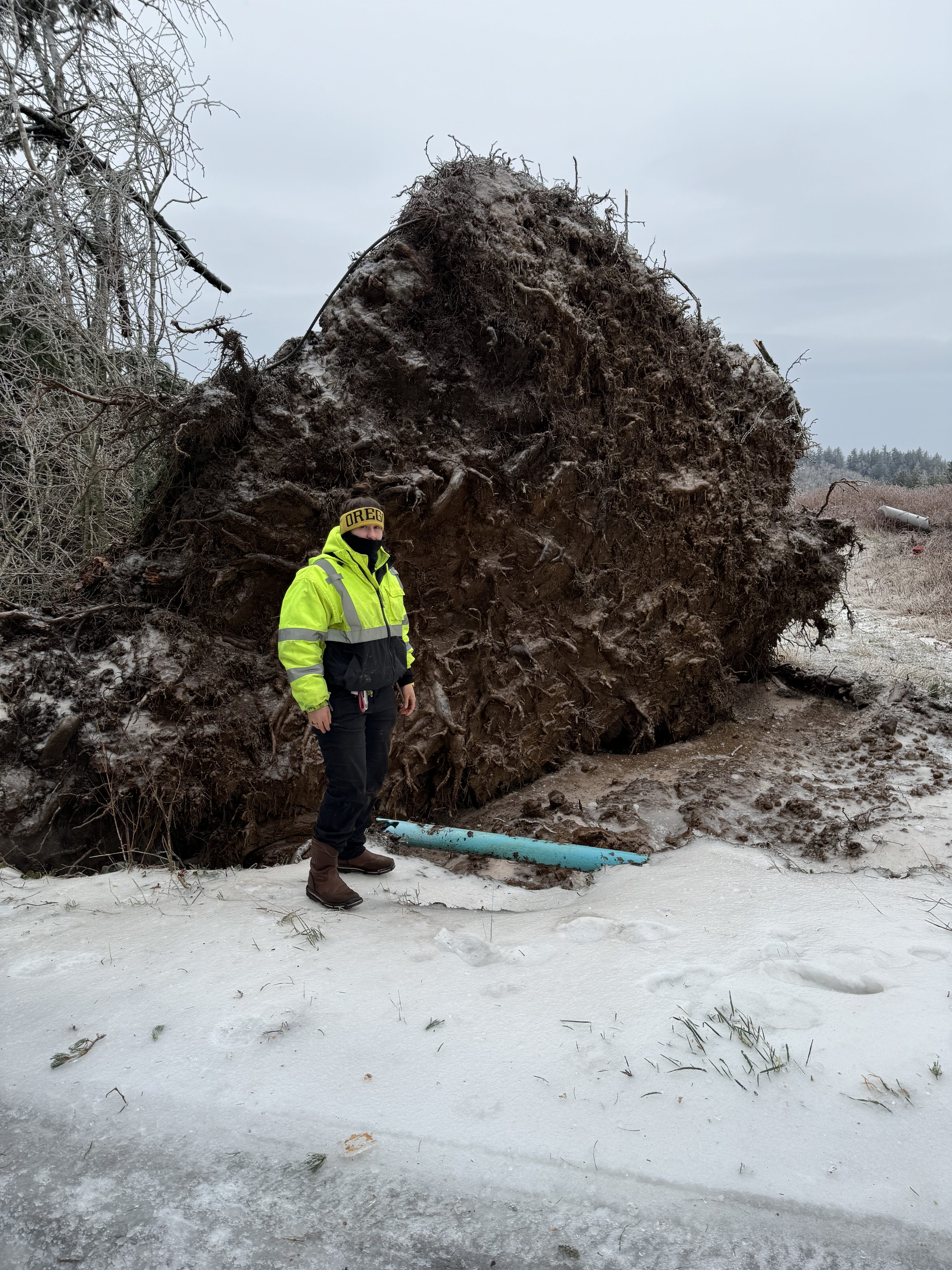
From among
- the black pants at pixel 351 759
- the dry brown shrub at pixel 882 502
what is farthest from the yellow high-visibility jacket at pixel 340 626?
the dry brown shrub at pixel 882 502

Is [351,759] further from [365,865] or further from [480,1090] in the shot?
[480,1090]

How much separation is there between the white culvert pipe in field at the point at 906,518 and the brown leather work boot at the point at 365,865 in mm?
18245

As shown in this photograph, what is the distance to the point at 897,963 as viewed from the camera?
3113mm

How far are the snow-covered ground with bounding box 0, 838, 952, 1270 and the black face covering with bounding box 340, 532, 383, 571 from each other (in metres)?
1.73

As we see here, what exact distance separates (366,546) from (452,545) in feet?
7.45

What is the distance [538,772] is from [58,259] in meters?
6.47

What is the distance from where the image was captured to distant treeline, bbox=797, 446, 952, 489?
30516 mm

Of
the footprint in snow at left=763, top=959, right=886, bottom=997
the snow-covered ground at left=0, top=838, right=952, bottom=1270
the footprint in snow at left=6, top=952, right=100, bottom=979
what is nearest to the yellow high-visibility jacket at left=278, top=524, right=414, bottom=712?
the snow-covered ground at left=0, top=838, right=952, bottom=1270

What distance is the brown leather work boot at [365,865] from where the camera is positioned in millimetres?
4410

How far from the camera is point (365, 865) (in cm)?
442

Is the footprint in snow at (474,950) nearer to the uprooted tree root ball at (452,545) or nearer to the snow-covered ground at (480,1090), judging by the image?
the snow-covered ground at (480,1090)

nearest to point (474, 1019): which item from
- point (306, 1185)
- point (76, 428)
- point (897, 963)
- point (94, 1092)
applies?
point (306, 1185)

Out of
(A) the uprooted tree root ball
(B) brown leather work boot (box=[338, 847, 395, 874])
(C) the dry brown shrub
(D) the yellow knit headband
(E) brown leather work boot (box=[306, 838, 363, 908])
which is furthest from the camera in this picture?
(C) the dry brown shrub

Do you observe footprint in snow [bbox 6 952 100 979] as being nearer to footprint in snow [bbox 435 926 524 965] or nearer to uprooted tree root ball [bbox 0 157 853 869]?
uprooted tree root ball [bbox 0 157 853 869]
